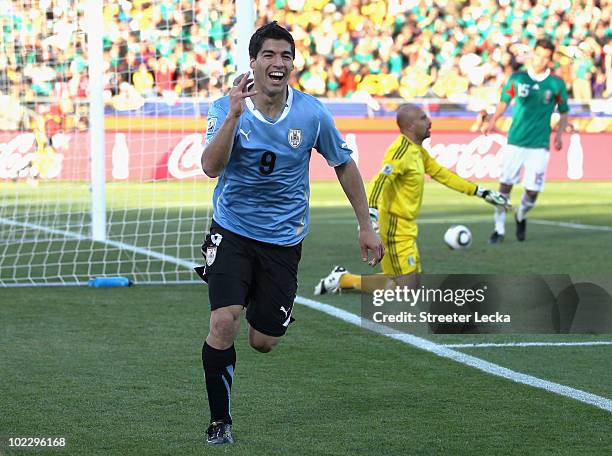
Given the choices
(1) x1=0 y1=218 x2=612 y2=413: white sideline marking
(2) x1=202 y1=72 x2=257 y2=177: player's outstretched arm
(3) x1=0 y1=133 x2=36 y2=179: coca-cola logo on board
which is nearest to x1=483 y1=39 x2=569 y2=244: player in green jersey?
(1) x1=0 y1=218 x2=612 y2=413: white sideline marking

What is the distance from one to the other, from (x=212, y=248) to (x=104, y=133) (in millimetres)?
8260

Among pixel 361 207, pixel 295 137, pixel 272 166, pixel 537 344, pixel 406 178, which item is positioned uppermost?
pixel 295 137

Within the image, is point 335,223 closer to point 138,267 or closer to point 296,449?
point 138,267

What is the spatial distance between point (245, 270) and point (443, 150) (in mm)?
21035

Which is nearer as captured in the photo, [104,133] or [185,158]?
[104,133]

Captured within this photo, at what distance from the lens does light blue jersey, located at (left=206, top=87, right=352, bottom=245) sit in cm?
523

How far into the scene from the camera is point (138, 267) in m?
11.8

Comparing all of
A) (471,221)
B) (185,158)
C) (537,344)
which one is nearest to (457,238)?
(471,221)

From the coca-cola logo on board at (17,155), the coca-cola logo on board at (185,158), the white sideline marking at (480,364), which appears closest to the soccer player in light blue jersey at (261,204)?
the white sideline marking at (480,364)

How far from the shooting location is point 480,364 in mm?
6973

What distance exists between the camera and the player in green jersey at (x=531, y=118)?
14.5 metres

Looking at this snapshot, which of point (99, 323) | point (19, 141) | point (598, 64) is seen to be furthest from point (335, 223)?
point (598, 64)

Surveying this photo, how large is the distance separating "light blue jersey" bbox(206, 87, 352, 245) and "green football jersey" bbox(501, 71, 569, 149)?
9.40 meters

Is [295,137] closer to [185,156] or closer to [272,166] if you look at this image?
[272,166]
